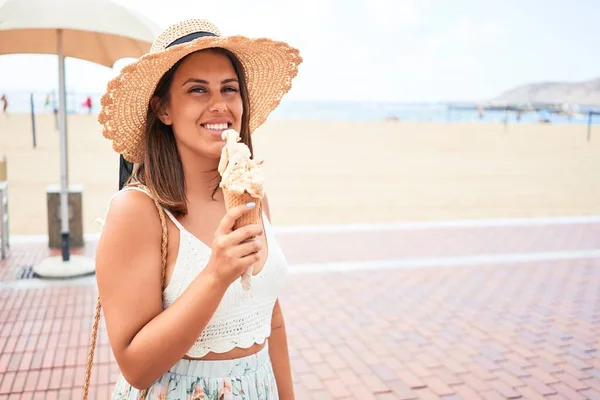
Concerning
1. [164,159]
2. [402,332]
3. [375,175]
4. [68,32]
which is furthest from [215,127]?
[375,175]

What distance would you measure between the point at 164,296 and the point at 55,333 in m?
3.80

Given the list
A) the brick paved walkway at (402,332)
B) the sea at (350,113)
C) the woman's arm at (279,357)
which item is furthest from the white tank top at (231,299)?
the sea at (350,113)

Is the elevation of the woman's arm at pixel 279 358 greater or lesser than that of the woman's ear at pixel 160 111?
lesser

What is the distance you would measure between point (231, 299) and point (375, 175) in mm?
15010

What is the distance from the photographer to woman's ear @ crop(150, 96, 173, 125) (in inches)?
70.6

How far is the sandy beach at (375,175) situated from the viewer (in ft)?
37.0

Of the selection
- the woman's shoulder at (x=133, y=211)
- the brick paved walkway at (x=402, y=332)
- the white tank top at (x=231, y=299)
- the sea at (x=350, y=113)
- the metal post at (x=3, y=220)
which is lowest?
the brick paved walkway at (x=402, y=332)

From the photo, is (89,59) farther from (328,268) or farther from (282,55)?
(282,55)

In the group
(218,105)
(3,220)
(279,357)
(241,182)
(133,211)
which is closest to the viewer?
(241,182)

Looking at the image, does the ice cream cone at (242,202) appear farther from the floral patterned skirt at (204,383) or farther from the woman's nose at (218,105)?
the floral patterned skirt at (204,383)

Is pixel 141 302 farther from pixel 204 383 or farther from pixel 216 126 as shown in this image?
pixel 216 126

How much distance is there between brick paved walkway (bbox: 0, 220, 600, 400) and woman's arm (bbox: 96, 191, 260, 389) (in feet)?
8.79

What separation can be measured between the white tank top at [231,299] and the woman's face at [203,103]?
231mm

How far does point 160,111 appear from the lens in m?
1.81
